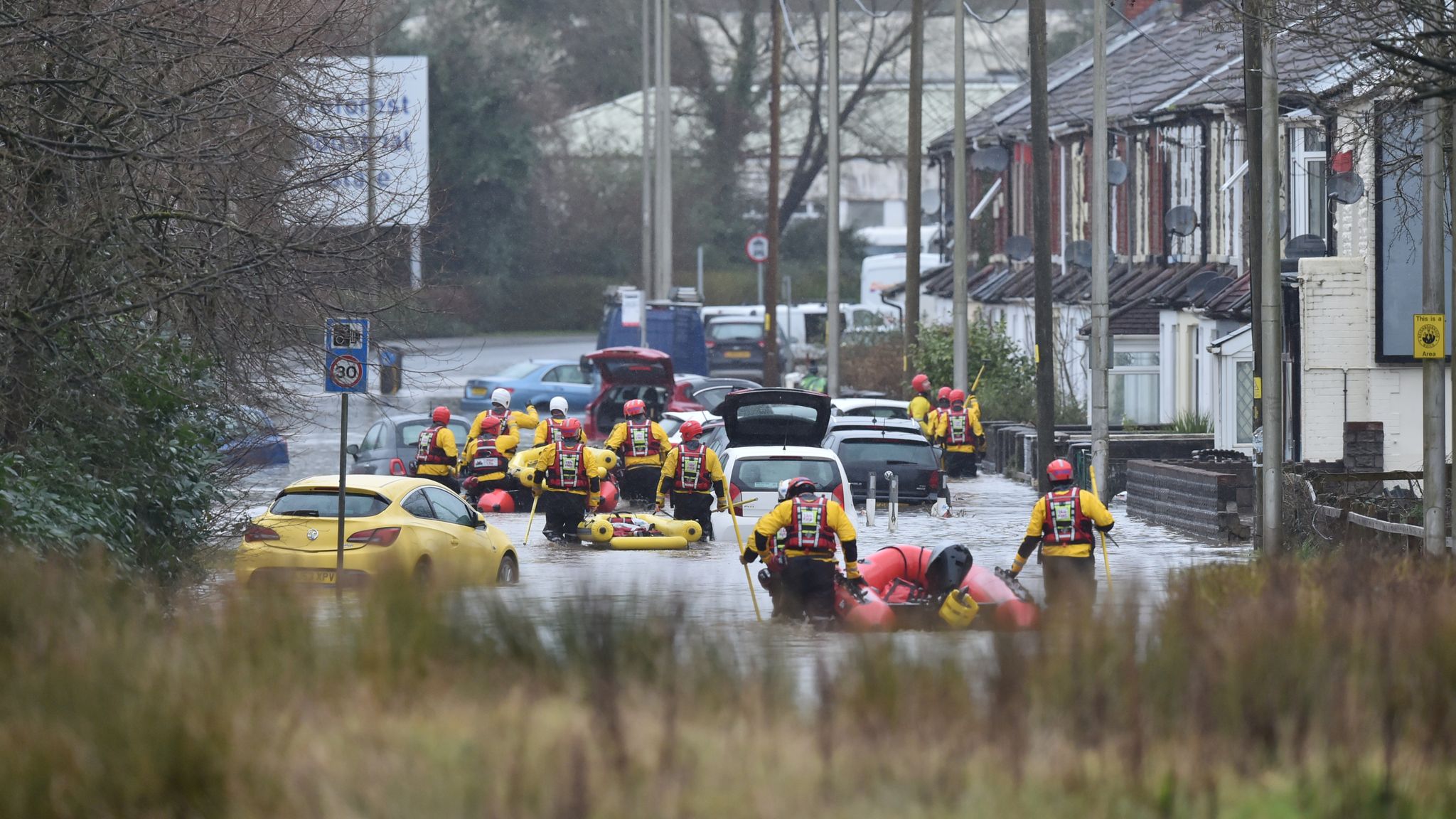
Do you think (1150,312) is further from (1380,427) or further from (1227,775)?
(1227,775)

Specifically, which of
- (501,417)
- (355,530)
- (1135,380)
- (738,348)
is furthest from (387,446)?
(738,348)

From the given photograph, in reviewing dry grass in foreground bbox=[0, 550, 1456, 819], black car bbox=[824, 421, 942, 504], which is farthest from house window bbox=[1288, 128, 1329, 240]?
dry grass in foreground bbox=[0, 550, 1456, 819]

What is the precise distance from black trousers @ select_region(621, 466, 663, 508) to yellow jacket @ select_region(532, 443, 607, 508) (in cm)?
217

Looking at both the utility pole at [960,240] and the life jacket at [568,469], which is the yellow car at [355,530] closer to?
the life jacket at [568,469]

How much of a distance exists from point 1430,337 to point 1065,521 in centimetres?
423

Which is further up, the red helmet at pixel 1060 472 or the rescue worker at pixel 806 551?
the red helmet at pixel 1060 472

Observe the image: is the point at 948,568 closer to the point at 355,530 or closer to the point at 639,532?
the point at 355,530

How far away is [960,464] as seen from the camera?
30922 mm

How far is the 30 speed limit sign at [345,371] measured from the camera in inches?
701

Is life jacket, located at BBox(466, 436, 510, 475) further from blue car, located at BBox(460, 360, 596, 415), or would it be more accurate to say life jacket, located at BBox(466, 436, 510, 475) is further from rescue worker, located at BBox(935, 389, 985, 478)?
blue car, located at BBox(460, 360, 596, 415)

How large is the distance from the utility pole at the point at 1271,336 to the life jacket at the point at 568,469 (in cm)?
686

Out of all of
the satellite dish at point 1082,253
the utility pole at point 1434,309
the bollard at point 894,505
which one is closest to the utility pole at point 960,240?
the satellite dish at point 1082,253

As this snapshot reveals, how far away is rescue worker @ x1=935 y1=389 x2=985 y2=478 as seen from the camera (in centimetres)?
3029

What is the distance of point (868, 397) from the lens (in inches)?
1302
